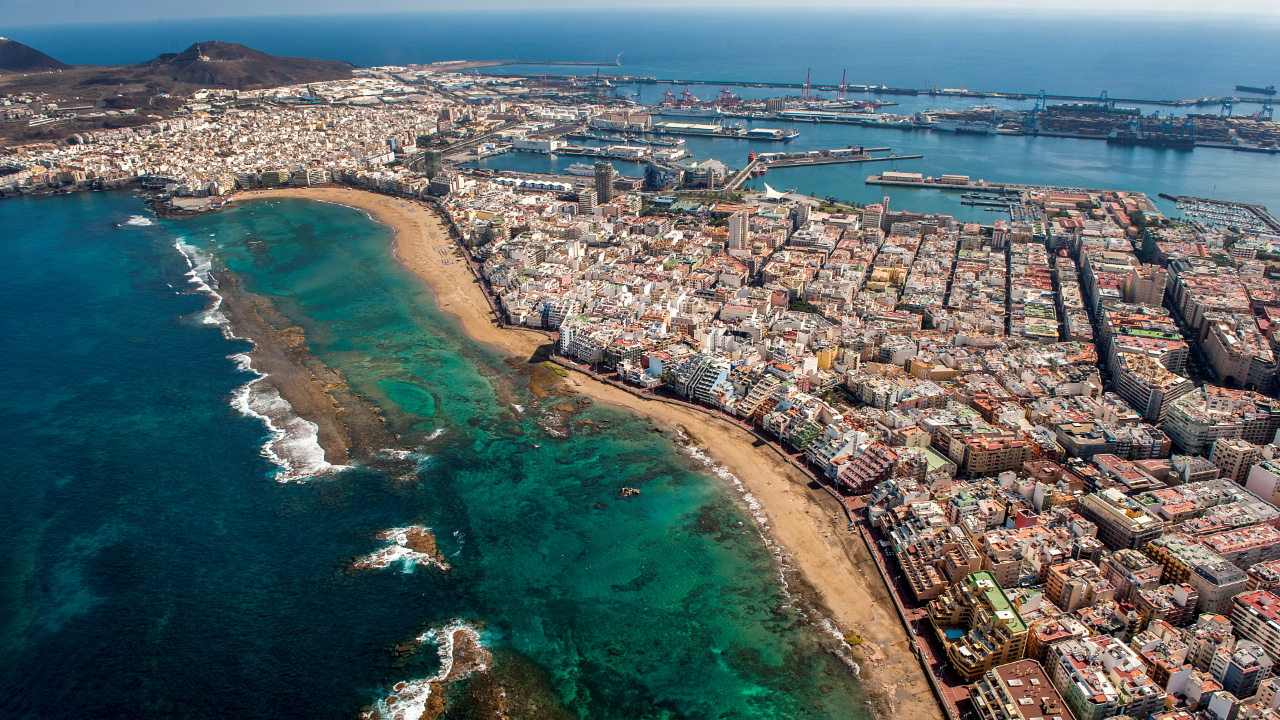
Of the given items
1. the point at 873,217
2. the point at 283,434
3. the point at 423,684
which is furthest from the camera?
the point at 873,217

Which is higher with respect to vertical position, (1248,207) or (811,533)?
(1248,207)

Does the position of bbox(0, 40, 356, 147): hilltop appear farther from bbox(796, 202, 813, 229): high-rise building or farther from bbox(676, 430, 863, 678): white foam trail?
bbox(676, 430, 863, 678): white foam trail

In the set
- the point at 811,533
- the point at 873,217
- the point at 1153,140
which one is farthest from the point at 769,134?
the point at 811,533

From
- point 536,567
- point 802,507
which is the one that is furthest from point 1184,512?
point 536,567

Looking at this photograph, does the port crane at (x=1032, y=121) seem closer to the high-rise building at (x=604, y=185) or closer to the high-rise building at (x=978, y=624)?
the high-rise building at (x=604, y=185)

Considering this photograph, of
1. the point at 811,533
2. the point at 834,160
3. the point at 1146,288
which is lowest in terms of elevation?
the point at 811,533

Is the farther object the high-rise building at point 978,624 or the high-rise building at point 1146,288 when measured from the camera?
the high-rise building at point 1146,288

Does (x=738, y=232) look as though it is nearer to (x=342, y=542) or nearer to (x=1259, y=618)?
(x=342, y=542)

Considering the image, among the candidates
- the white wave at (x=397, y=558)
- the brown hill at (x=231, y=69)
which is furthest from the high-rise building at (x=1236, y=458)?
the brown hill at (x=231, y=69)
